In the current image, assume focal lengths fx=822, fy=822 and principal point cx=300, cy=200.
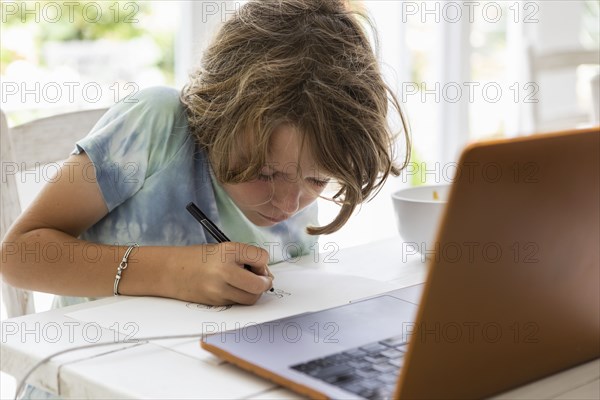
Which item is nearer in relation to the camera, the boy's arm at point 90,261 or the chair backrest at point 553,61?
the boy's arm at point 90,261

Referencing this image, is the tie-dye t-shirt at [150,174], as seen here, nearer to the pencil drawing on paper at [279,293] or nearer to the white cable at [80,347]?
the pencil drawing on paper at [279,293]

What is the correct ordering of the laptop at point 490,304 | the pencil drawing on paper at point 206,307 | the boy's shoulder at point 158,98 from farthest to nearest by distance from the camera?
the boy's shoulder at point 158,98
the pencil drawing on paper at point 206,307
the laptop at point 490,304

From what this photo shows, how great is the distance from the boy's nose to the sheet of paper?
0.40 feet

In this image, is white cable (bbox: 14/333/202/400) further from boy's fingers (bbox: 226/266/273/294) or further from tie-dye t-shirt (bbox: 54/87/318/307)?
tie-dye t-shirt (bbox: 54/87/318/307)

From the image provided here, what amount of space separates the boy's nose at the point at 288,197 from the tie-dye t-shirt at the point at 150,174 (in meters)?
0.10

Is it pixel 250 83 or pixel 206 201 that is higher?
pixel 250 83

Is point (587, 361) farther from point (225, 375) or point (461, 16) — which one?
point (461, 16)

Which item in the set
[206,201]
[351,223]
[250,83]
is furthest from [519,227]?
[351,223]

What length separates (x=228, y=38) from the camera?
3.64 ft

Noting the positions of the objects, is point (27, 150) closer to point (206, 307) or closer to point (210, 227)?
point (210, 227)

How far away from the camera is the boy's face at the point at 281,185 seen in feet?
3.34

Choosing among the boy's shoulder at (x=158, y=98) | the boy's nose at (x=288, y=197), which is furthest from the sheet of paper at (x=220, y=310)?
the boy's shoulder at (x=158, y=98)

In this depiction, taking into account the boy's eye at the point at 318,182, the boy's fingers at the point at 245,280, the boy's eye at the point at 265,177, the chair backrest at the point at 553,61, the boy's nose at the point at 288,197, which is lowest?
the boy's fingers at the point at 245,280

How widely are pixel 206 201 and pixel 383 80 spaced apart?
0.30m
